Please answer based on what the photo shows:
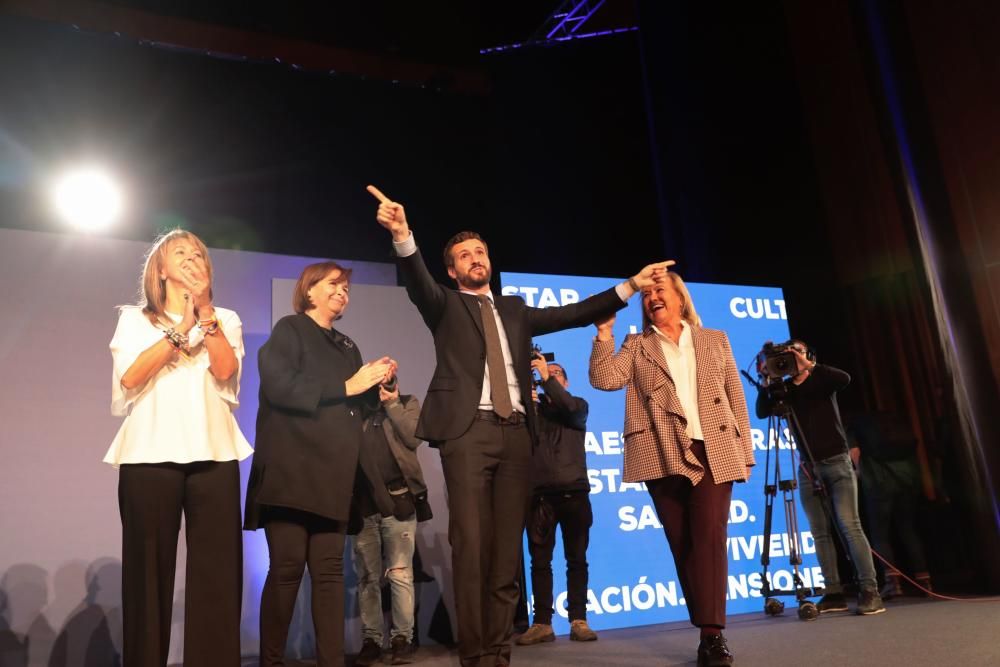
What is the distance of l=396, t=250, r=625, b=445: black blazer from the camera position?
2.59 meters

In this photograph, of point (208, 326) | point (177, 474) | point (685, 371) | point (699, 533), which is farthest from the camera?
point (685, 371)

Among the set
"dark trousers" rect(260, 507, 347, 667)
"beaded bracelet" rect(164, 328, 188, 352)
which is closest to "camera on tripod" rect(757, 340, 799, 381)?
"dark trousers" rect(260, 507, 347, 667)

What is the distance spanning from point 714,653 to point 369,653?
193 centimetres

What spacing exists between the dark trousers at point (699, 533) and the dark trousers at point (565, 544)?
58.8 inches

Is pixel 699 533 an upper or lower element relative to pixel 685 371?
lower

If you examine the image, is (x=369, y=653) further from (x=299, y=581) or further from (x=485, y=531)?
(x=485, y=531)

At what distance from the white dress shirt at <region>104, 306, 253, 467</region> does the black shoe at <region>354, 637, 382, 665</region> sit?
1.95 meters

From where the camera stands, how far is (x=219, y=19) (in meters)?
5.84

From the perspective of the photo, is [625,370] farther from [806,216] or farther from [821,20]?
[821,20]

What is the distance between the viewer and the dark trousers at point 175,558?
7.18 feet

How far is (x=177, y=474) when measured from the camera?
225 centimetres

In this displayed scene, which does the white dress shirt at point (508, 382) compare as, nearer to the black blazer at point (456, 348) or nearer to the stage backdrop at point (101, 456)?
the black blazer at point (456, 348)

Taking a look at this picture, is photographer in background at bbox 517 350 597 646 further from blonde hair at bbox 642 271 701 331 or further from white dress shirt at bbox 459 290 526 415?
white dress shirt at bbox 459 290 526 415

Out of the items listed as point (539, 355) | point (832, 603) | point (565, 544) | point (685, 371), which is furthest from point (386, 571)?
point (832, 603)
